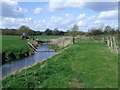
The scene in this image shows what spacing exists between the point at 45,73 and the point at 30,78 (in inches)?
88.8

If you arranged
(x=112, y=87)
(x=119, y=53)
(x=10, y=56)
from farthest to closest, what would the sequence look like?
(x=10, y=56)
(x=119, y=53)
(x=112, y=87)

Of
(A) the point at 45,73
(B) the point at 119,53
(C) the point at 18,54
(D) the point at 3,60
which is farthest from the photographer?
(C) the point at 18,54

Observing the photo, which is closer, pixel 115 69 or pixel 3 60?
pixel 115 69

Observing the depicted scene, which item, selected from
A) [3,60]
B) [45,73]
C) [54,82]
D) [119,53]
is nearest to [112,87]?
[54,82]

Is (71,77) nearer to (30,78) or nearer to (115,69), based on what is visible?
(30,78)

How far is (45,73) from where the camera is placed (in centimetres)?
1898

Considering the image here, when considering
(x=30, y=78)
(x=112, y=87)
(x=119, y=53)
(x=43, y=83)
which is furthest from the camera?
(x=119, y=53)

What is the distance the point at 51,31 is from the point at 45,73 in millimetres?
146743

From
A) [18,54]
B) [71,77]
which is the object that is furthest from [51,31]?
[71,77]

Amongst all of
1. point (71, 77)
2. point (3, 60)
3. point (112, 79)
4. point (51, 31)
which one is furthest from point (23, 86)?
point (51, 31)

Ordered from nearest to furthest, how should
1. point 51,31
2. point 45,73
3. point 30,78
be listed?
point 30,78 → point 45,73 → point 51,31

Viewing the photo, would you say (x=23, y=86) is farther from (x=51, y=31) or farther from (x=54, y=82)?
(x=51, y=31)

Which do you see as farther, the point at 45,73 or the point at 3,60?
the point at 3,60

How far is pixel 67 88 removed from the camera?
14328 mm
